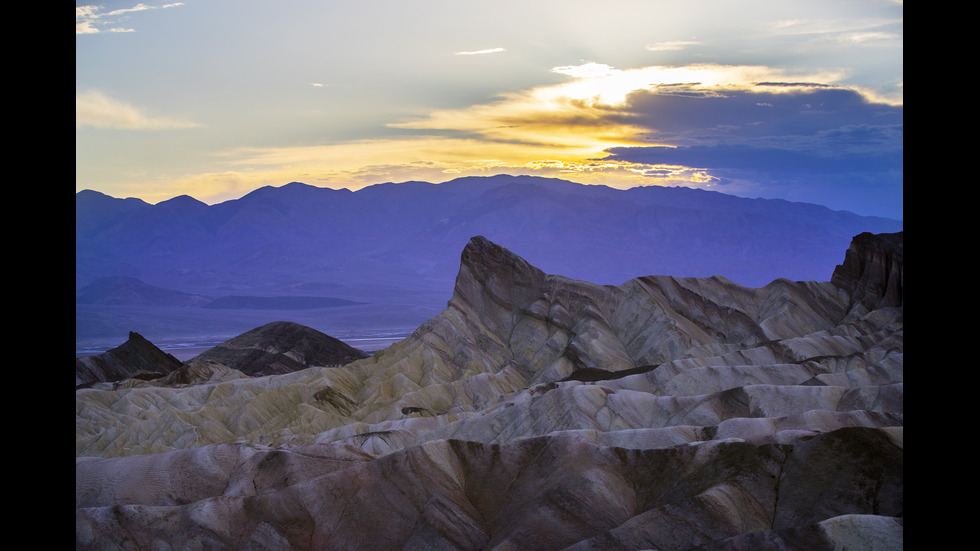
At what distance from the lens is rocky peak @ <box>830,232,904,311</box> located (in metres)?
63.3

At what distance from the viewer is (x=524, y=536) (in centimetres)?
2220

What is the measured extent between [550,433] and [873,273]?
4761cm

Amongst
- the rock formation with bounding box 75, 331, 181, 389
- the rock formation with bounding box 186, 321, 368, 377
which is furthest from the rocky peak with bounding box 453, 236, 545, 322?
the rock formation with bounding box 75, 331, 181, 389

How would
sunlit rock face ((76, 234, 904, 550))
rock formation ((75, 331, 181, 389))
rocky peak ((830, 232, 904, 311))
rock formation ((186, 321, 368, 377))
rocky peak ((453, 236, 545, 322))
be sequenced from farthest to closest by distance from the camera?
rock formation ((186, 321, 368, 377)), rock formation ((75, 331, 181, 389)), rocky peak ((453, 236, 545, 322)), rocky peak ((830, 232, 904, 311)), sunlit rock face ((76, 234, 904, 550))

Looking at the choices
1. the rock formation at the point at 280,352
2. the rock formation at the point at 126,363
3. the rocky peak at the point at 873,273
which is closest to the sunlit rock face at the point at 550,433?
the rocky peak at the point at 873,273

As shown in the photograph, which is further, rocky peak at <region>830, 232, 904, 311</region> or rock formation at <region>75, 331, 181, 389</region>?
rock formation at <region>75, 331, 181, 389</region>

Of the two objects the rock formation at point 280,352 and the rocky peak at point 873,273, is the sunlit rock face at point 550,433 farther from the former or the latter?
the rock formation at point 280,352

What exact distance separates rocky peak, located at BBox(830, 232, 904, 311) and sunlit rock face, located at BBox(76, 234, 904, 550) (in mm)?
181

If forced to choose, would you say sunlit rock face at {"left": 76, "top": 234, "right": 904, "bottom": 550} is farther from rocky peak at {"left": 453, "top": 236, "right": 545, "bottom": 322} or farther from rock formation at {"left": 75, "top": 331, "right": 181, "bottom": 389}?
rock formation at {"left": 75, "top": 331, "right": 181, "bottom": 389}

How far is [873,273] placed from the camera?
65625 mm

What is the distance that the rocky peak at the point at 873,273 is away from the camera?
208 ft

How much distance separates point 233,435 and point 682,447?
30894 mm

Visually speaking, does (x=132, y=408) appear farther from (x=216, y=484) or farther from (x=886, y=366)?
(x=886, y=366)

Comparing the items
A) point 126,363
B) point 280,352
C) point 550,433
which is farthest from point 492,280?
point 550,433
